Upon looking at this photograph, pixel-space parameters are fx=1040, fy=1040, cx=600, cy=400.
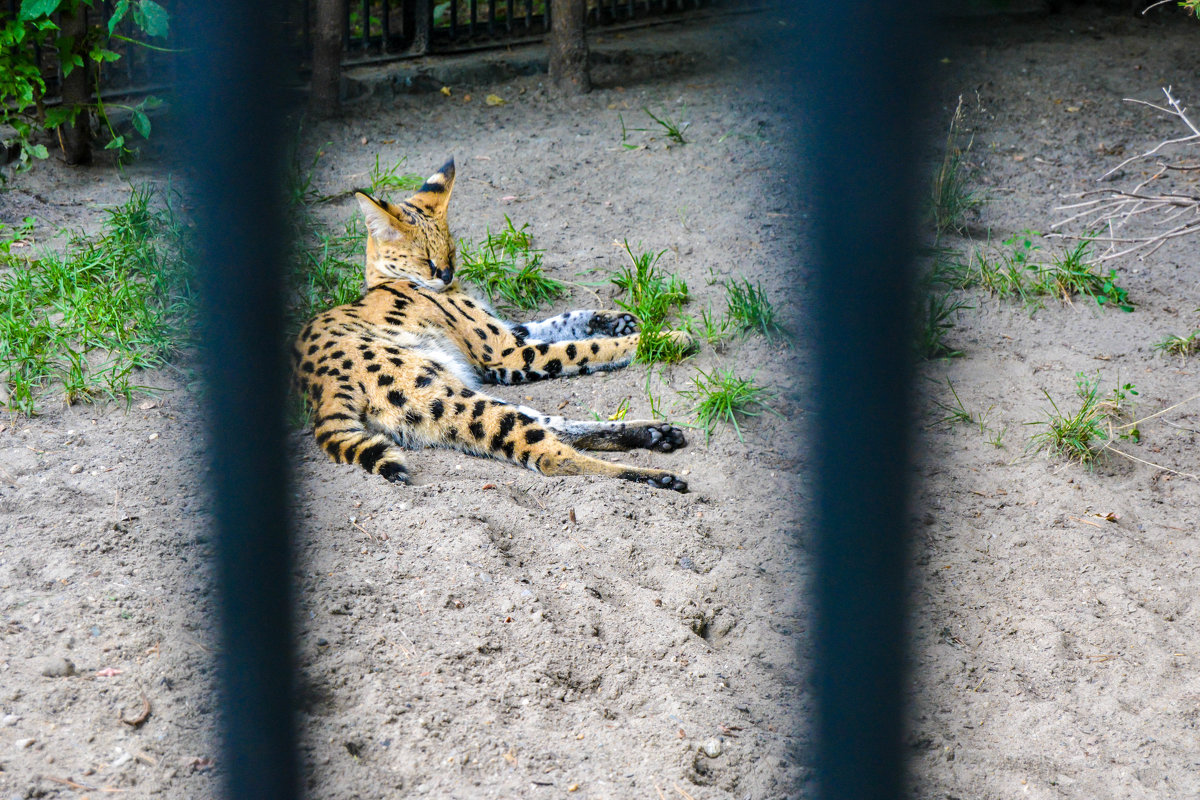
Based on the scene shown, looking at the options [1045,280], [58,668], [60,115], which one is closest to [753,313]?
[1045,280]

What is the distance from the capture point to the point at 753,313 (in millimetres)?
5020

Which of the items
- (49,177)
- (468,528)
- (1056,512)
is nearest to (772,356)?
(1056,512)

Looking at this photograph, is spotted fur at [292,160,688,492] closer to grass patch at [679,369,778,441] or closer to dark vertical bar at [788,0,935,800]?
grass patch at [679,369,778,441]

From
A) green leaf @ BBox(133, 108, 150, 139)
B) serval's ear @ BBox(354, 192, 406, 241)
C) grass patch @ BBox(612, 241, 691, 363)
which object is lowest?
grass patch @ BBox(612, 241, 691, 363)

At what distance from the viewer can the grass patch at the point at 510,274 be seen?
571cm

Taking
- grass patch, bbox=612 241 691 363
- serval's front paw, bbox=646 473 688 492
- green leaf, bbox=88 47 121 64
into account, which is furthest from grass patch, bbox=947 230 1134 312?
green leaf, bbox=88 47 121 64

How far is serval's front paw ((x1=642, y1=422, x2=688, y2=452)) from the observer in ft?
14.1

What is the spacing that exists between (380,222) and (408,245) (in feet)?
0.58

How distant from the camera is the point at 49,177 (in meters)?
6.63

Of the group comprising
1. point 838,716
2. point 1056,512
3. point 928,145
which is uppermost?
point 928,145

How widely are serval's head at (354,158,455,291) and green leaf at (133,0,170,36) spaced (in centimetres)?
158

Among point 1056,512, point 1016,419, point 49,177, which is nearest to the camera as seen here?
point 1056,512

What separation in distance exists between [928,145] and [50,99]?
7555 millimetres

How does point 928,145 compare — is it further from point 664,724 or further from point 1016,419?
point 1016,419
